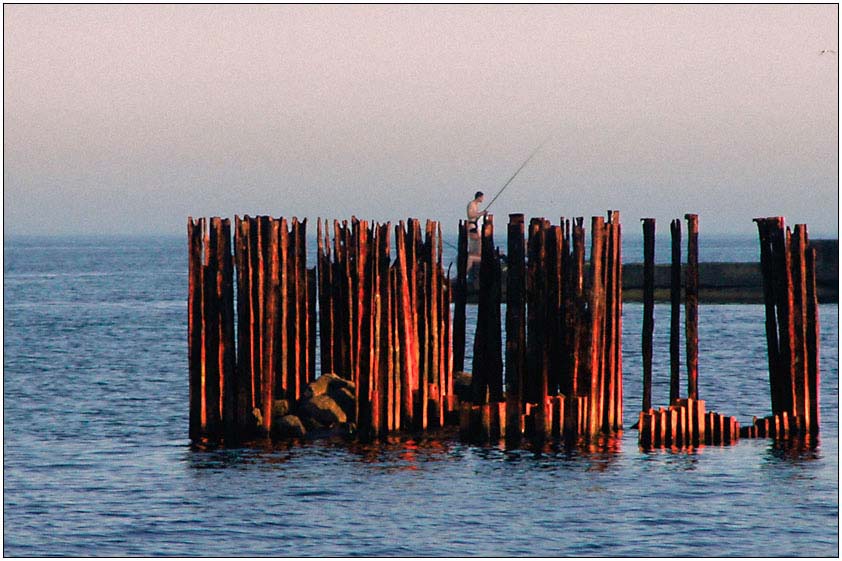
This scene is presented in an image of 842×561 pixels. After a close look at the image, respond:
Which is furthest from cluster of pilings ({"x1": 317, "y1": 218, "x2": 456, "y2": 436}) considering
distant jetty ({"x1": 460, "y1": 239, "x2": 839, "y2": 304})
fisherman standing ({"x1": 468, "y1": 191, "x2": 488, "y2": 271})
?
distant jetty ({"x1": 460, "y1": 239, "x2": 839, "y2": 304})

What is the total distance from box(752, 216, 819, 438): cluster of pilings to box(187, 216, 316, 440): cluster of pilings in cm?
644

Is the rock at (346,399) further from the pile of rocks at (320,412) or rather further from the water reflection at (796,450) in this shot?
the water reflection at (796,450)

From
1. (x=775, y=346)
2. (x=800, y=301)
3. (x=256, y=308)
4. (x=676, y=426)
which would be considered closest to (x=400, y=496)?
(x=256, y=308)

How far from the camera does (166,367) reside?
3719 centimetres

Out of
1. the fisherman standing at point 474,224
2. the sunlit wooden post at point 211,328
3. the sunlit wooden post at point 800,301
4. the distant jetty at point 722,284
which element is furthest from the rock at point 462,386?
the distant jetty at point 722,284

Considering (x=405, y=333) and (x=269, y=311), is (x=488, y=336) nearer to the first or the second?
(x=405, y=333)

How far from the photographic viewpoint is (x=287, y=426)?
20.9m

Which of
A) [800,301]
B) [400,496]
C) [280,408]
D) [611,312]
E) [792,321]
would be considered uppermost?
[800,301]

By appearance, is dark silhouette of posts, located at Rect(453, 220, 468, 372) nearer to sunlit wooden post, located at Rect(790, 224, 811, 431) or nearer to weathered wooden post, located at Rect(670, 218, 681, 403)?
weathered wooden post, located at Rect(670, 218, 681, 403)

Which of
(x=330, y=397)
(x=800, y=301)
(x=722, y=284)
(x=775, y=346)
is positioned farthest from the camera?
(x=722, y=284)

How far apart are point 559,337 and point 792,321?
3.15m

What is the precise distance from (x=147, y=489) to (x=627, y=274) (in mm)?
27622

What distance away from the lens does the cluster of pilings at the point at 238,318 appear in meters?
20.5

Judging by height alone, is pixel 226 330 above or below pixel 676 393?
above
